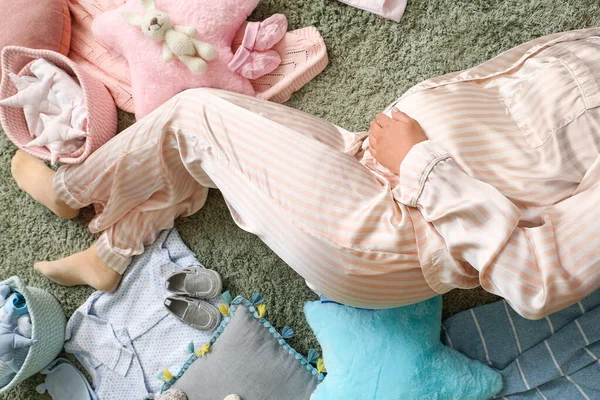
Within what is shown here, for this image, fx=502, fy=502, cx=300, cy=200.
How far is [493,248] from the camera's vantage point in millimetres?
743

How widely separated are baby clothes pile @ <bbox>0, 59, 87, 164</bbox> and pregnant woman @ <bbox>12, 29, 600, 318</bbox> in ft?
0.70

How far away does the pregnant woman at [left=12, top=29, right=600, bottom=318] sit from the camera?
2.46 feet

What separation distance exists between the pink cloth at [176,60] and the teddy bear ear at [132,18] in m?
0.02

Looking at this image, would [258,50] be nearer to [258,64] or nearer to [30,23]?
[258,64]

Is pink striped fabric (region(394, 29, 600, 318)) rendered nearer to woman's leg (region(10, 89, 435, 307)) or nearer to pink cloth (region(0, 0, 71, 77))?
woman's leg (region(10, 89, 435, 307))

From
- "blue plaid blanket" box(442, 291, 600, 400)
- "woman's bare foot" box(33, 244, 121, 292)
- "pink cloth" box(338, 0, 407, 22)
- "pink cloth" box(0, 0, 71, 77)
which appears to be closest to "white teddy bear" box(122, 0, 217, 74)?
"pink cloth" box(0, 0, 71, 77)

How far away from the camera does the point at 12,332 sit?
1.19 m

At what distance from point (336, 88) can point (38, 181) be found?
30.9 inches

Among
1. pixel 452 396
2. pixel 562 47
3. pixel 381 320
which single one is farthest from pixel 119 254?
pixel 562 47

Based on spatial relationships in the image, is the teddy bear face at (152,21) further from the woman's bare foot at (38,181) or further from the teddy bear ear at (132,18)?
the woman's bare foot at (38,181)

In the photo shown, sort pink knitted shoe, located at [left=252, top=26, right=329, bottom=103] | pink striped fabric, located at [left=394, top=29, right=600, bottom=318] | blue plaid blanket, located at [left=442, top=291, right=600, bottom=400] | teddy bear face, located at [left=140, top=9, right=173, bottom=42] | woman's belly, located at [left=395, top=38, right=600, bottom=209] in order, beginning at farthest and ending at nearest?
pink knitted shoe, located at [left=252, top=26, right=329, bottom=103] → teddy bear face, located at [left=140, top=9, right=173, bottom=42] → blue plaid blanket, located at [left=442, top=291, right=600, bottom=400] → woman's belly, located at [left=395, top=38, right=600, bottom=209] → pink striped fabric, located at [left=394, top=29, right=600, bottom=318]

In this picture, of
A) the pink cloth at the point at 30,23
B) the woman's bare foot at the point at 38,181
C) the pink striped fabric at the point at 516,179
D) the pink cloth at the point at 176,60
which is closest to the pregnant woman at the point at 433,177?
the pink striped fabric at the point at 516,179

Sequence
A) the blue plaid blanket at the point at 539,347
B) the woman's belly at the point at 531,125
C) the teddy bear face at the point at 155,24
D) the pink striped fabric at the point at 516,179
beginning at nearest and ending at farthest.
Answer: the pink striped fabric at the point at 516,179 → the woman's belly at the point at 531,125 → the blue plaid blanket at the point at 539,347 → the teddy bear face at the point at 155,24

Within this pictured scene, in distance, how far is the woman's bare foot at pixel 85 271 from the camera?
1252mm
